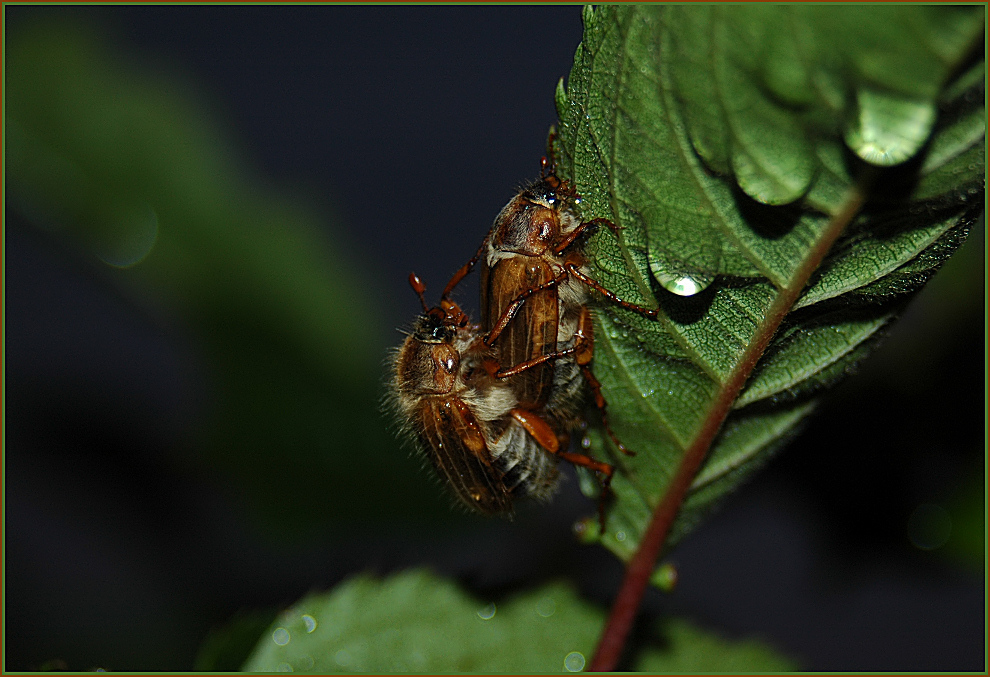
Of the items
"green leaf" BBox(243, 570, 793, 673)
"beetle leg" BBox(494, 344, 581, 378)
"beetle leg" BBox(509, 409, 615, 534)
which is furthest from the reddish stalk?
"beetle leg" BBox(494, 344, 581, 378)

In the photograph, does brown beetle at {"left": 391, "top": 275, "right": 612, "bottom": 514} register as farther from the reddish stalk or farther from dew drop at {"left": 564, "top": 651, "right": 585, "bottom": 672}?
dew drop at {"left": 564, "top": 651, "right": 585, "bottom": 672}

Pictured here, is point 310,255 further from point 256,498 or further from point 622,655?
point 622,655

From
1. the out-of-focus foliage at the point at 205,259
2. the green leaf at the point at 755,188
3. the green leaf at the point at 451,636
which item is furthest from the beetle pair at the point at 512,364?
the out-of-focus foliage at the point at 205,259

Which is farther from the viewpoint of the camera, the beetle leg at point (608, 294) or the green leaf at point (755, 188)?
the beetle leg at point (608, 294)

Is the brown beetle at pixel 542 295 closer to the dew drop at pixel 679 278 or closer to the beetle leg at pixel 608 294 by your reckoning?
the beetle leg at pixel 608 294

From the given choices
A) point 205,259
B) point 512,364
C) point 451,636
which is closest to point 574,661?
point 451,636
